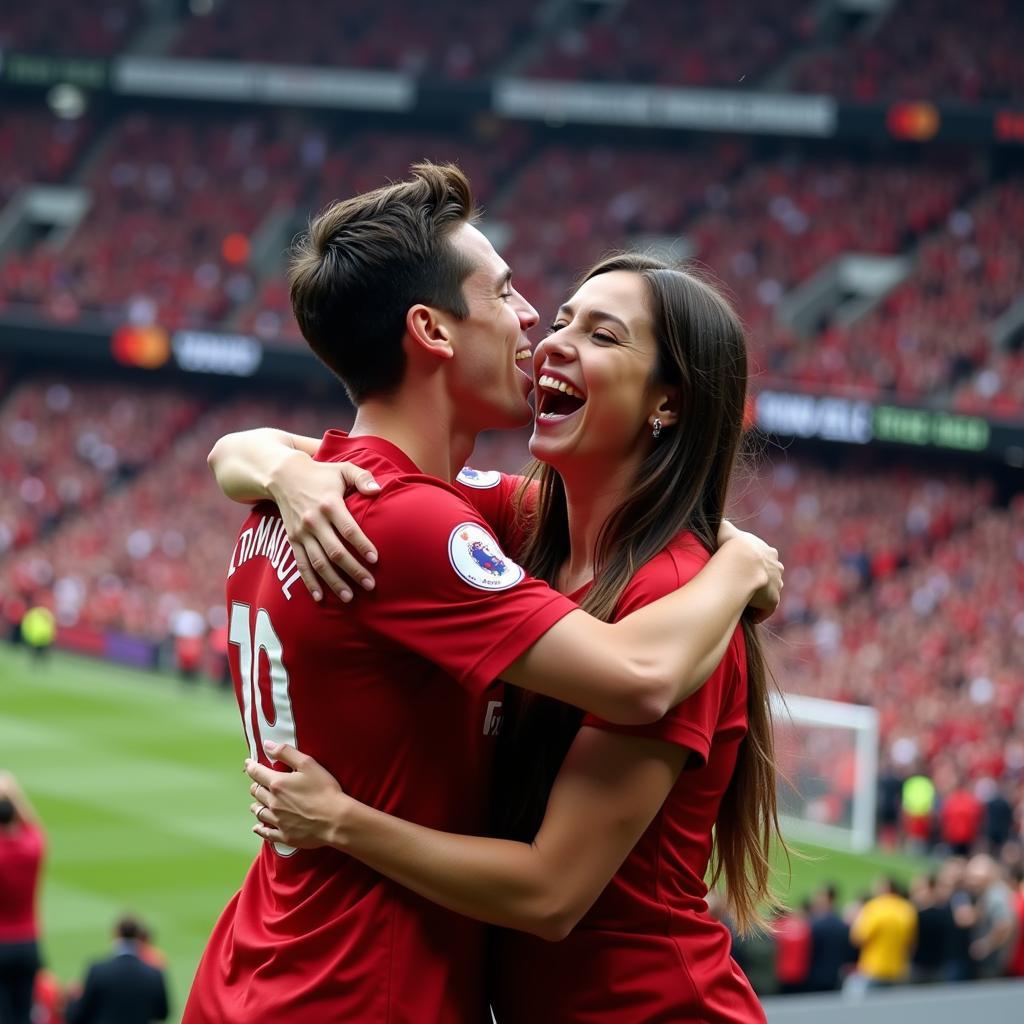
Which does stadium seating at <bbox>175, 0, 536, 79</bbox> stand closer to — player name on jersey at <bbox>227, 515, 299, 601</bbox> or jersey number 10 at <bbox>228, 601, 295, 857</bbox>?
player name on jersey at <bbox>227, 515, 299, 601</bbox>

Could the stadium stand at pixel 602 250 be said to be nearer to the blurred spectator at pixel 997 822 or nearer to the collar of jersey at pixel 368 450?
the blurred spectator at pixel 997 822

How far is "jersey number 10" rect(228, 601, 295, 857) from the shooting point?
2.77 meters

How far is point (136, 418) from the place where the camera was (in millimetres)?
31609

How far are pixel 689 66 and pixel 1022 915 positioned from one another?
66.3ft

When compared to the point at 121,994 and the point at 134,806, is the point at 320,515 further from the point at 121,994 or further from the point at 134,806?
the point at 134,806

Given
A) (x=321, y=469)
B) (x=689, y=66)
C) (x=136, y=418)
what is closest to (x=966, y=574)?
(x=689, y=66)

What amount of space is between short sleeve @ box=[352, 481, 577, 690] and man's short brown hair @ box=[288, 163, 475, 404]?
0.34 meters

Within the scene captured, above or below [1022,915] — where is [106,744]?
below

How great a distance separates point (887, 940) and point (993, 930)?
717 millimetres

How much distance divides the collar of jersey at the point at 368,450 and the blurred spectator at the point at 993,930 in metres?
8.96

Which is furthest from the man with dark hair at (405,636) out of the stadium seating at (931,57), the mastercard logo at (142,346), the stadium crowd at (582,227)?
the mastercard logo at (142,346)

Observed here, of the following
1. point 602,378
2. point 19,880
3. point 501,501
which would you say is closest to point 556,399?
point 602,378

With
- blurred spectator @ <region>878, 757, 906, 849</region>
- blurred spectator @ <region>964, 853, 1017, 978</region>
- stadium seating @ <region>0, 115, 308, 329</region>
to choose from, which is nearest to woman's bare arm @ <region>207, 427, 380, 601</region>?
blurred spectator @ <region>964, 853, 1017, 978</region>

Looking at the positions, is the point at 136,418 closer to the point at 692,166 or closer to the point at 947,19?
the point at 692,166
